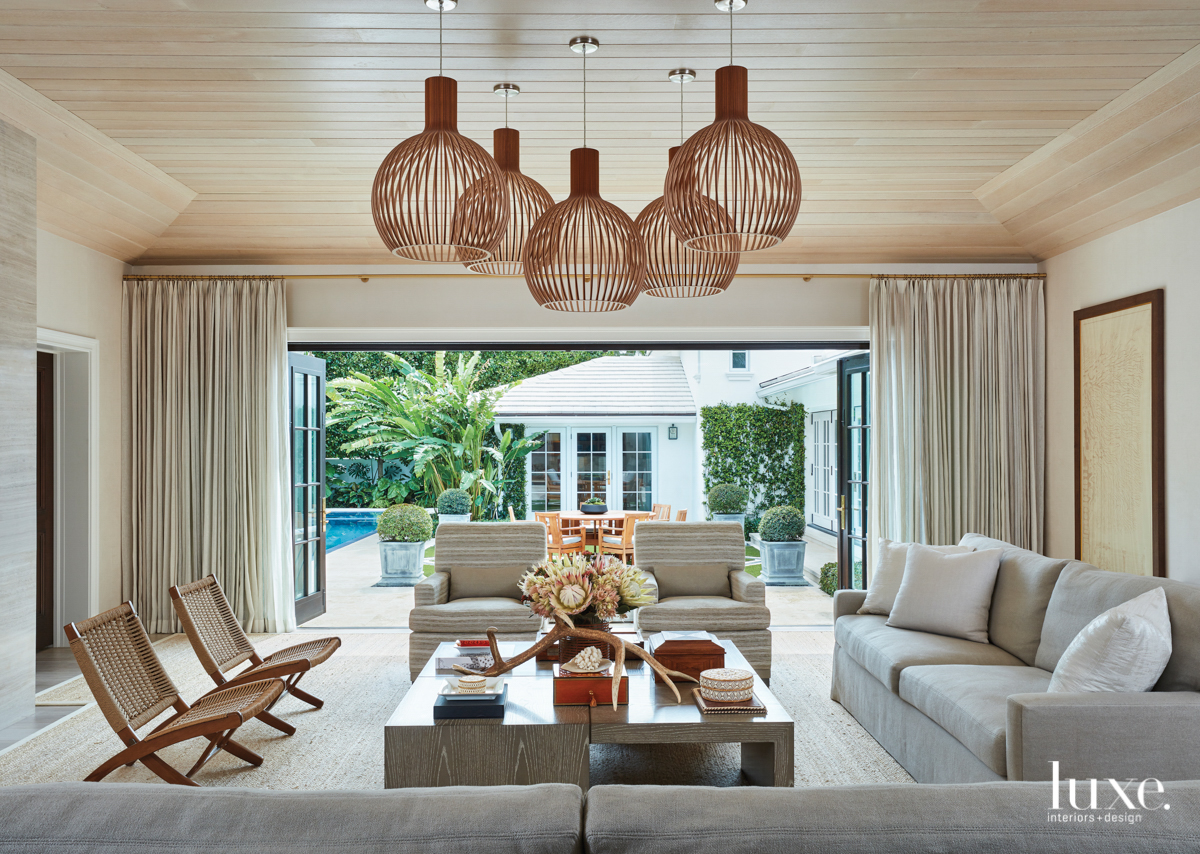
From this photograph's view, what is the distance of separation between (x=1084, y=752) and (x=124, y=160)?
5.18 metres

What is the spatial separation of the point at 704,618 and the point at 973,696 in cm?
182

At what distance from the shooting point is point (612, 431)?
40.2ft

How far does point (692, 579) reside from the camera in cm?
513

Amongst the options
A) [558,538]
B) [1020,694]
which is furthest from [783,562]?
[1020,694]

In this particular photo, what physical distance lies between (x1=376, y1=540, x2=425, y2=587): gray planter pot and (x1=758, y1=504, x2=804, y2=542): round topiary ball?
11.6 ft

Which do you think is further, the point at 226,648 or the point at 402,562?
the point at 402,562

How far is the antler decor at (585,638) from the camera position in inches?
124

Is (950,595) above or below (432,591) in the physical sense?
above

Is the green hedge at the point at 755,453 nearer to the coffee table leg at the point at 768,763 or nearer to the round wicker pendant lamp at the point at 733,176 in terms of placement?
the coffee table leg at the point at 768,763

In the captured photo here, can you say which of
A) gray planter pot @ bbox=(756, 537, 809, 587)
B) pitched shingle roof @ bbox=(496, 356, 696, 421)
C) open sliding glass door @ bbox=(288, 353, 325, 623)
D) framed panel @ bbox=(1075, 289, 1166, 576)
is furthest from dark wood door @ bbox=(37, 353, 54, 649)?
framed panel @ bbox=(1075, 289, 1166, 576)

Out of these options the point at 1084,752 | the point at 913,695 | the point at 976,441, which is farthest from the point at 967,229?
the point at 1084,752

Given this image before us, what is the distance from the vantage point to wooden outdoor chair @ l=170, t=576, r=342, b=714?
391 cm

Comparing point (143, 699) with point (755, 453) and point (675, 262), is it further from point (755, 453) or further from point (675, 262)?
point (755, 453)

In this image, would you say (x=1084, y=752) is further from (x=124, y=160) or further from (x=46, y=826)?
(x=124, y=160)
